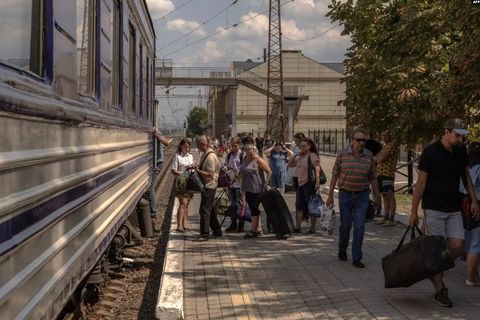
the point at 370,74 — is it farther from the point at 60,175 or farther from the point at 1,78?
the point at 1,78

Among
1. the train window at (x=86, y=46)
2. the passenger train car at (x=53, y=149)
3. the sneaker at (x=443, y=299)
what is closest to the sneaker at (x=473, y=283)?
the sneaker at (x=443, y=299)

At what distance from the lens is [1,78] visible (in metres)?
2.27

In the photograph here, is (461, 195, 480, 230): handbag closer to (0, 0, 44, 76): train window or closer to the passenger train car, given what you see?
the passenger train car

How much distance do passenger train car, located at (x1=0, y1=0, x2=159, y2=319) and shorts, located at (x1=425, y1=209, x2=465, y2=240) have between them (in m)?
2.84

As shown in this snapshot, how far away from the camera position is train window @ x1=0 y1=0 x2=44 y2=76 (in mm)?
2448

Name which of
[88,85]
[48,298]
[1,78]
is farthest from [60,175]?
[88,85]

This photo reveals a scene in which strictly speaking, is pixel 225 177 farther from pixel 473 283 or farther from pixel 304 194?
pixel 473 283

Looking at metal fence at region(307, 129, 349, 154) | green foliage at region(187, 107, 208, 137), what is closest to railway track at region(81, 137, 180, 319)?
metal fence at region(307, 129, 349, 154)

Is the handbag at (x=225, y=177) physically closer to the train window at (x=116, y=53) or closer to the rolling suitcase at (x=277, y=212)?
the rolling suitcase at (x=277, y=212)

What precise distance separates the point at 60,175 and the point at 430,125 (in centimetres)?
660

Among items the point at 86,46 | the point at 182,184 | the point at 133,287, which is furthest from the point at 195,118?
the point at 86,46

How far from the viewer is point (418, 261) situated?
18.6 feet

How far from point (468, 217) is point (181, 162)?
226 inches

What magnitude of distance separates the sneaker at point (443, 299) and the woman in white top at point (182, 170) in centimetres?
513
